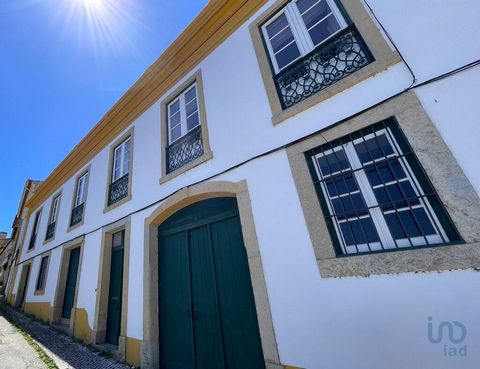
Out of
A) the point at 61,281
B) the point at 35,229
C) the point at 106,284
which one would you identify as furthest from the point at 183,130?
the point at 35,229

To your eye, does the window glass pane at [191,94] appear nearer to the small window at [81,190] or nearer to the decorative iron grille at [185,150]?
the decorative iron grille at [185,150]

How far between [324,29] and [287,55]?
0.63 metres

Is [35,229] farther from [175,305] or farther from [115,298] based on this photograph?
[175,305]

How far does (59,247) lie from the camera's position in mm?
8023

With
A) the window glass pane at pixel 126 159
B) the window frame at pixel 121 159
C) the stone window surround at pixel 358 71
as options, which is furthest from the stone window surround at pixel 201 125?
the window glass pane at pixel 126 159

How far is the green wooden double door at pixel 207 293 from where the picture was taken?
10.8 feet

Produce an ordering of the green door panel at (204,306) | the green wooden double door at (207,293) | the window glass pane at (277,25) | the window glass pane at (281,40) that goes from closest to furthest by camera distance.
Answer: the green wooden double door at (207,293)
the green door panel at (204,306)
the window glass pane at (281,40)
the window glass pane at (277,25)

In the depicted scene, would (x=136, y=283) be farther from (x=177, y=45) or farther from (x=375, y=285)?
(x=177, y=45)

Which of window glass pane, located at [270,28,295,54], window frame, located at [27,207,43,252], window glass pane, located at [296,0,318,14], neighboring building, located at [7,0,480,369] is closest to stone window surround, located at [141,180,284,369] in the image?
neighboring building, located at [7,0,480,369]

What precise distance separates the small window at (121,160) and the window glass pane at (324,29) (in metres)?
5.34

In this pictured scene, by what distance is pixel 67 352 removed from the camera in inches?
193

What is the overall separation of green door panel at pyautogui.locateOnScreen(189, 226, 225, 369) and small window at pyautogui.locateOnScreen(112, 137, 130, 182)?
11.4 ft

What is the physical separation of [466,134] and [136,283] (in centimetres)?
559

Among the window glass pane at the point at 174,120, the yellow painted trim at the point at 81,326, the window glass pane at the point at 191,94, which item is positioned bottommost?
the yellow painted trim at the point at 81,326
